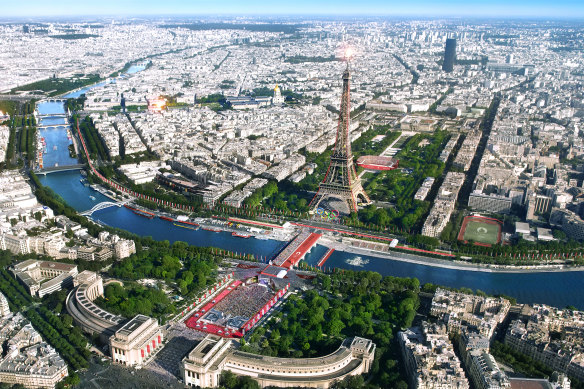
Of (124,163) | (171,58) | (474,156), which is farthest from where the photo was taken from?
(171,58)

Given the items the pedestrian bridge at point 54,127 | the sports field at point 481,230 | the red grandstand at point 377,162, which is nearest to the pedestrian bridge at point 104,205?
the red grandstand at point 377,162

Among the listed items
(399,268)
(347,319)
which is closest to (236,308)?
(347,319)

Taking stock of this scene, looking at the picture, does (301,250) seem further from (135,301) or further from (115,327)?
(115,327)

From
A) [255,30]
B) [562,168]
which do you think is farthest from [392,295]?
[255,30]

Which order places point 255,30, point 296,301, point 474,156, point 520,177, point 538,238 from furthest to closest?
point 255,30, point 474,156, point 520,177, point 538,238, point 296,301

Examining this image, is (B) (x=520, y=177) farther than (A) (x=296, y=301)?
Yes

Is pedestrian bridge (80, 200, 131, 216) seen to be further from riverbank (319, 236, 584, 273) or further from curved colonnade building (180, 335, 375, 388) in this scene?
curved colonnade building (180, 335, 375, 388)

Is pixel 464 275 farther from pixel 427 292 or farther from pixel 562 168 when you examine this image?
pixel 562 168
